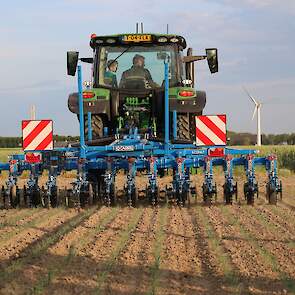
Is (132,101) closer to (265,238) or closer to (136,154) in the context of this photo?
(136,154)

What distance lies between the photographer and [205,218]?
8.16 m

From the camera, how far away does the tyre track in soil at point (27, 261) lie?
4.45 m

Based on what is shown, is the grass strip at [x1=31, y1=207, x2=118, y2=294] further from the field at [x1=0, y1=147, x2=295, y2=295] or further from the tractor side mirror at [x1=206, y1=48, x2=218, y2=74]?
the tractor side mirror at [x1=206, y1=48, x2=218, y2=74]

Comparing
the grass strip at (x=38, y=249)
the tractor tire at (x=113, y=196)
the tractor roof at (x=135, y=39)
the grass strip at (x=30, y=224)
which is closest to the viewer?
the grass strip at (x=38, y=249)

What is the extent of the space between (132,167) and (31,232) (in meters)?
2.65

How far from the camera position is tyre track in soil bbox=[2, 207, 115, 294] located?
4504mm

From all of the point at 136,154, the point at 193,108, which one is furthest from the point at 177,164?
the point at 193,108

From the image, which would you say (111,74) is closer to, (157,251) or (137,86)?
(137,86)

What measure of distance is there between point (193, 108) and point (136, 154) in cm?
134

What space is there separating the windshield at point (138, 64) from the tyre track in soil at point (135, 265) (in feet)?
13.2

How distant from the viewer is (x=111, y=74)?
10.8 m

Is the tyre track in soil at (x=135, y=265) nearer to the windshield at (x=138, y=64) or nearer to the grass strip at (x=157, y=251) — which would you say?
the grass strip at (x=157, y=251)

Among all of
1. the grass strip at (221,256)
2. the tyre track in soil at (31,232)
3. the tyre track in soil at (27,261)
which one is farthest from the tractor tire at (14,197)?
the grass strip at (221,256)

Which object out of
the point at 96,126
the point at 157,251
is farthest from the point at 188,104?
the point at 157,251
